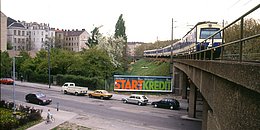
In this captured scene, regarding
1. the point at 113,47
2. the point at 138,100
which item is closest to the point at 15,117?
the point at 138,100

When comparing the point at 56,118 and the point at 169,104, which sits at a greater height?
the point at 169,104

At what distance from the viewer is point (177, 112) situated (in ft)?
92.3

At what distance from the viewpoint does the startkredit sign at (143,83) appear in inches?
1534

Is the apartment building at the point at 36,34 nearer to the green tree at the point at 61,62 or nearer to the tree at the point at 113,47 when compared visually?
the tree at the point at 113,47

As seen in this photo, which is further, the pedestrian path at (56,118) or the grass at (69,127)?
the pedestrian path at (56,118)

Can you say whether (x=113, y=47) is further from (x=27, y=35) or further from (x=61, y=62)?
(x=27, y=35)

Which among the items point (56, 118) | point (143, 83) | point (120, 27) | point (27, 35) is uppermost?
point (27, 35)

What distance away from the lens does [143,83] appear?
39.3 meters

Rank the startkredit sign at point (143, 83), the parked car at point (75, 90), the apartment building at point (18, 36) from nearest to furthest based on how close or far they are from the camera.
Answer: the parked car at point (75, 90) < the startkredit sign at point (143, 83) < the apartment building at point (18, 36)

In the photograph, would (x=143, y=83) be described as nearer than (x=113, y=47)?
Yes

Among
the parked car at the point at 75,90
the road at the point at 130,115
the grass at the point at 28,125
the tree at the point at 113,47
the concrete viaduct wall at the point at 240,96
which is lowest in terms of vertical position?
the road at the point at 130,115

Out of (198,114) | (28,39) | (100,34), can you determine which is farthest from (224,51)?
(28,39)

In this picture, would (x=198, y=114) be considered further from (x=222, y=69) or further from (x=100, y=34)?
(x=100, y=34)

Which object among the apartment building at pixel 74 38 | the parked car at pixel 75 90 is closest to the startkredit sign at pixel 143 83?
the parked car at pixel 75 90
